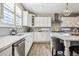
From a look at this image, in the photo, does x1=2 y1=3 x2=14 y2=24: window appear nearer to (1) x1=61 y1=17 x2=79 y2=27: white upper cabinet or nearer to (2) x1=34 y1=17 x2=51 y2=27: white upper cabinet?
(2) x1=34 y1=17 x2=51 y2=27: white upper cabinet

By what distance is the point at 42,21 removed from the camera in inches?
344

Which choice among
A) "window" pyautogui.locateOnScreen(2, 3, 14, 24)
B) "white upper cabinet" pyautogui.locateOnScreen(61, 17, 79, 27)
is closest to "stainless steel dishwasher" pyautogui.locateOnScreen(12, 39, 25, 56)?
"window" pyautogui.locateOnScreen(2, 3, 14, 24)

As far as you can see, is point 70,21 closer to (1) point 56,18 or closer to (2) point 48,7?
(1) point 56,18

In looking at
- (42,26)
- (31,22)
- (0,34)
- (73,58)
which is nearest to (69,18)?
(42,26)

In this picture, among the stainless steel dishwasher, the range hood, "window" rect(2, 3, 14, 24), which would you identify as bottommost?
the stainless steel dishwasher

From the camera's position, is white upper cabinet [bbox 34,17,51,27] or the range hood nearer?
the range hood

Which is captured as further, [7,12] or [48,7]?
[48,7]

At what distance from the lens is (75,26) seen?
868 cm

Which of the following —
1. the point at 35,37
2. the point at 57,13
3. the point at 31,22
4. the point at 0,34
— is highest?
the point at 57,13

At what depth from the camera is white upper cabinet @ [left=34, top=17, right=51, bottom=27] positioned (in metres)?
8.67

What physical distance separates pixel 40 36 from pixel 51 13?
206cm

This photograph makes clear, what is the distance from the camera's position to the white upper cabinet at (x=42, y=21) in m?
8.67

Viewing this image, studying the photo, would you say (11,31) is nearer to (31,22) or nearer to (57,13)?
(31,22)

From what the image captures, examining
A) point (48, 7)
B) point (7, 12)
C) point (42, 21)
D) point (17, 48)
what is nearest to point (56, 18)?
point (42, 21)
